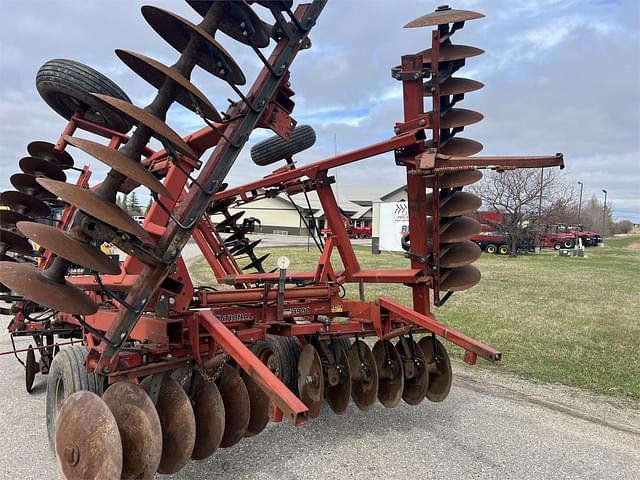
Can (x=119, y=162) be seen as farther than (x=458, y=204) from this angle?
No

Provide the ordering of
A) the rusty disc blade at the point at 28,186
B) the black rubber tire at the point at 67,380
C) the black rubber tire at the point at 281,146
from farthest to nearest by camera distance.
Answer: the black rubber tire at the point at 281,146, the rusty disc blade at the point at 28,186, the black rubber tire at the point at 67,380

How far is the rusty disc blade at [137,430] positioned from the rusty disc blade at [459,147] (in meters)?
2.84

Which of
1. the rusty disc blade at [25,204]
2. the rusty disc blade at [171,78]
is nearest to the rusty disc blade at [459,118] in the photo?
the rusty disc blade at [171,78]

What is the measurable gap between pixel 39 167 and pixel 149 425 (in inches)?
102

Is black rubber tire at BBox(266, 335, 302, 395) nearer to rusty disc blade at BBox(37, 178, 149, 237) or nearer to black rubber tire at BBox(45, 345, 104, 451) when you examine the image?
black rubber tire at BBox(45, 345, 104, 451)

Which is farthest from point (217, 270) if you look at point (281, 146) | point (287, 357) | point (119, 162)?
point (119, 162)

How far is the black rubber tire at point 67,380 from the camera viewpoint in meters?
2.98

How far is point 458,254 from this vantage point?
4031 mm

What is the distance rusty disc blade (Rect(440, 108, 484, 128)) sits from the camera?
3.96 metres

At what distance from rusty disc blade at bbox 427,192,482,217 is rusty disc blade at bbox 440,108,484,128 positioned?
1.82 ft

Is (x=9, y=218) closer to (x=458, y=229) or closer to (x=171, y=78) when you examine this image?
(x=171, y=78)

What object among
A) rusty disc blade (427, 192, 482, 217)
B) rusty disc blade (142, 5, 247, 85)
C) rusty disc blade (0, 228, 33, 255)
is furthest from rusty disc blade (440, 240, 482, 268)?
rusty disc blade (0, 228, 33, 255)

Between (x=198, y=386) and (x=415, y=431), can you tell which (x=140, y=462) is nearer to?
(x=198, y=386)

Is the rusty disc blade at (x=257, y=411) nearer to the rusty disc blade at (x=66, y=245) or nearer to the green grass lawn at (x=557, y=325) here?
the rusty disc blade at (x=66, y=245)
